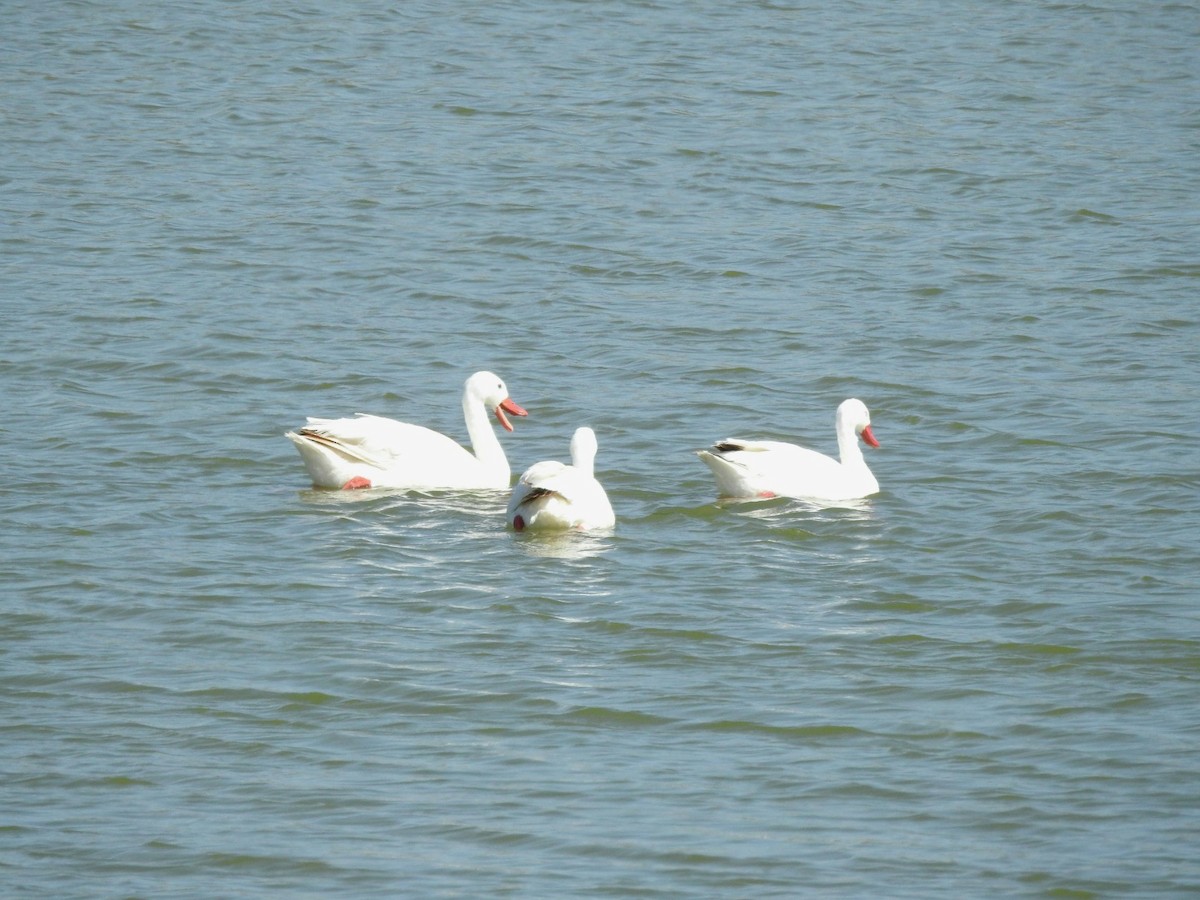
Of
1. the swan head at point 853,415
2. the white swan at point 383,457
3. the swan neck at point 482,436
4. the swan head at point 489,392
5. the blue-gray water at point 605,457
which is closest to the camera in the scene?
the blue-gray water at point 605,457

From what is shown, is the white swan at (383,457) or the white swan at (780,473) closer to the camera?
the white swan at (780,473)

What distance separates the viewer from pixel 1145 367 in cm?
1377

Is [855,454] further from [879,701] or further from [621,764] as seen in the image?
[621,764]

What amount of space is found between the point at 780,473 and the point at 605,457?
1.40 metres

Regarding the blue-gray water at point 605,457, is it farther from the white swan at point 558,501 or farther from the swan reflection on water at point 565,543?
the white swan at point 558,501

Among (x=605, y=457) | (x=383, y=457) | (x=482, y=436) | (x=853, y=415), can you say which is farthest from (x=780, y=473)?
(x=383, y=457)

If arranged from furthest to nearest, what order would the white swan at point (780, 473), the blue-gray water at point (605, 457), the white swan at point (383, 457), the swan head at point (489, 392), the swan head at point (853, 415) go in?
the swan head at point (489, 392), the swan head at point (853, 415), the white swan at point (383, 457), the white swan at point (780, 473), the blue-gray water at point (605, 457)

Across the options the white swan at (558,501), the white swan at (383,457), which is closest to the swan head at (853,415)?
the white swan at (558,501)

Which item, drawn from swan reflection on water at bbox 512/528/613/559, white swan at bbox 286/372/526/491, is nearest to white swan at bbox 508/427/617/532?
swan reflection on water at bbox 512/528/613/559

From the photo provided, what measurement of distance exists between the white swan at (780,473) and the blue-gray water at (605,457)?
20 centimetres

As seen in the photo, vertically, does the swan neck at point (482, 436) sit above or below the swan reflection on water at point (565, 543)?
above

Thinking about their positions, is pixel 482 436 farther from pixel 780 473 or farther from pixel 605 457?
pixel 780 473

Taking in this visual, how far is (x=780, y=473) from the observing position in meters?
11.1

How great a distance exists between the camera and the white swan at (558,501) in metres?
10.2
